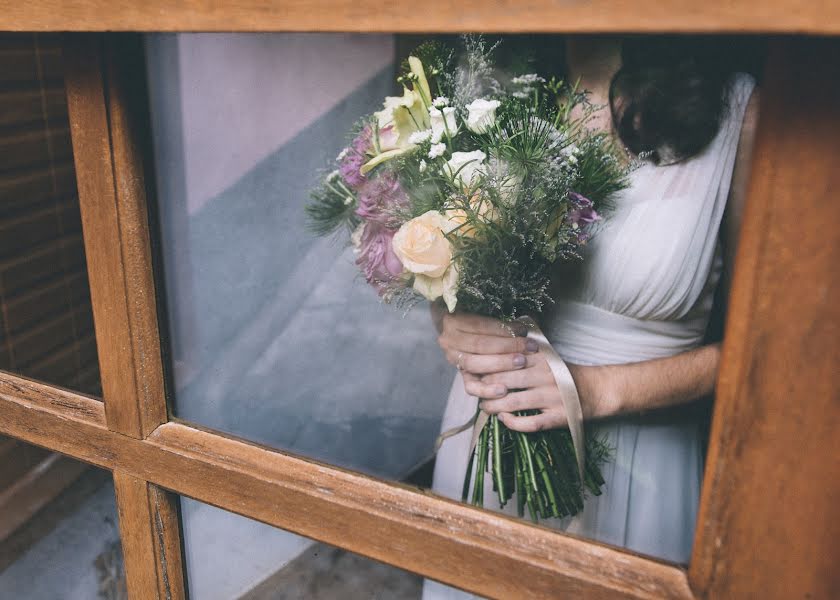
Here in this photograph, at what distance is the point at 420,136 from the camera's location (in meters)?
0.78

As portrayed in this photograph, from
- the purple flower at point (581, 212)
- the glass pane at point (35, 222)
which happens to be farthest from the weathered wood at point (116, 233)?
the glass pane at point (35, 222)

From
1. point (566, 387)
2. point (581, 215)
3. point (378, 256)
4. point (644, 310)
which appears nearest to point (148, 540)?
point (378, 256)

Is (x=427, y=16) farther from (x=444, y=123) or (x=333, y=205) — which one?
(x=333, y=205)

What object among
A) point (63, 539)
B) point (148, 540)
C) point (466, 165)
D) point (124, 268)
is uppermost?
point (466, 165)

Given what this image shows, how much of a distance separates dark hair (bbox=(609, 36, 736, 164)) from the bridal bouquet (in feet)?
0.23

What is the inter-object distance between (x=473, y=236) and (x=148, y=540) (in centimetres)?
54

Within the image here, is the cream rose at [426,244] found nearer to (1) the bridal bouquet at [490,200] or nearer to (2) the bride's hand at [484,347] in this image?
(1) the bridal bouquet at [490,200]

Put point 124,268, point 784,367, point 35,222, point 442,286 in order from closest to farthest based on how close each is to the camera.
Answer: point 784,367
point 124,268
point 442,286
point 35,222

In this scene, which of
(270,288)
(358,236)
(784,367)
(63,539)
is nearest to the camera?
(784,367)

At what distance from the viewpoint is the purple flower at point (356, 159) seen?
851 millimetres

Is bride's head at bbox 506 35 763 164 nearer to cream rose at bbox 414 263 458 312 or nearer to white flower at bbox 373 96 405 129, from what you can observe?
white flower at bbox 373 96 405 129

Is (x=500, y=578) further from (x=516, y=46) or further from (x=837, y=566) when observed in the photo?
(x=516, y=46)

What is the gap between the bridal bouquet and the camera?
74 cm

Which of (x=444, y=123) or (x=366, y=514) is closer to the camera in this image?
(x=366, y=514)
